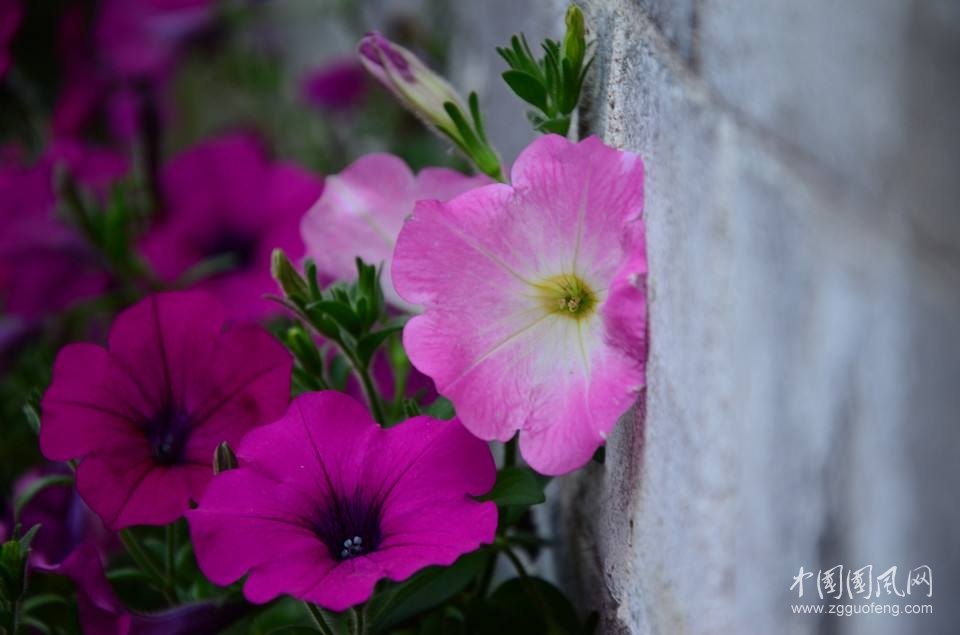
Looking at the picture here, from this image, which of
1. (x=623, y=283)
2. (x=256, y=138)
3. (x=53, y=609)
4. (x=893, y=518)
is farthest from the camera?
(x=256, y=138)

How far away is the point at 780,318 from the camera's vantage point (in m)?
0.74

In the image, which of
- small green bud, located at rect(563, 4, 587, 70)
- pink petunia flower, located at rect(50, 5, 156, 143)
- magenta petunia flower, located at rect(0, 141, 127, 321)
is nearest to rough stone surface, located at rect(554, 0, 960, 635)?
small green bud, located at rect(563, 4, 587, 70)

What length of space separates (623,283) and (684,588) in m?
0.16

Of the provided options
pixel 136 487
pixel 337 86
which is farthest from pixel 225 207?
pixel 136 487

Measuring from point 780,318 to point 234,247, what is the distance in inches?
20.8

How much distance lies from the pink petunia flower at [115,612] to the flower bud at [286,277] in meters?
0.17

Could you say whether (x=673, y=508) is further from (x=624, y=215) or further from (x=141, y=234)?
(x=141, y=234)

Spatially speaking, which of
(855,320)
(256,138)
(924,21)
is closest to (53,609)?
(256,138)

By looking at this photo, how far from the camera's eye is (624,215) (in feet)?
1.45

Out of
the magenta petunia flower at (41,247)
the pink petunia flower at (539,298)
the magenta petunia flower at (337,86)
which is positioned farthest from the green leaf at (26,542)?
the magenta petunia flower at (337,86)

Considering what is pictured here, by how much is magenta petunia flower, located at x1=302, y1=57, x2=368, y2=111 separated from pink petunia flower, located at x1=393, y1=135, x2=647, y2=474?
908 millimetres

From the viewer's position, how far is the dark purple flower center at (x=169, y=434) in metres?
0.54

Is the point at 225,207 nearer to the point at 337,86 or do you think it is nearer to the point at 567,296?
the point at 337,86

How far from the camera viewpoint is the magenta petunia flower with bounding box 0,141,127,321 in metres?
0.87
